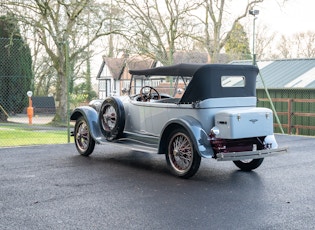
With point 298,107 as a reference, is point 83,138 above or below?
below

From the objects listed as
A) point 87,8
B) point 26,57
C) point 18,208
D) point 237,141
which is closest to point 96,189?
point 18,208

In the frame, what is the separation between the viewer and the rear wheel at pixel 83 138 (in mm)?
9445

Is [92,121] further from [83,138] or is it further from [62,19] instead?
[62,19]

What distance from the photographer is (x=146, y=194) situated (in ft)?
20.4

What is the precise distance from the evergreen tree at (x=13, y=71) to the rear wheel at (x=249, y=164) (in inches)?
701

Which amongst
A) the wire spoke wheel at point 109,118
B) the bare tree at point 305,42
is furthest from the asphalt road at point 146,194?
the bare tree at point 305,42

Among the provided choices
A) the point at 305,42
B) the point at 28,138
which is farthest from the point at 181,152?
the point at 305,42

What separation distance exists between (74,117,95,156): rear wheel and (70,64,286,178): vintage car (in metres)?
0.68

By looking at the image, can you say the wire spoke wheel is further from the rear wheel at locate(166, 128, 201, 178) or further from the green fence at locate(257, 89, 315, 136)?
the green fence at locate(257, 89, 315, 136)

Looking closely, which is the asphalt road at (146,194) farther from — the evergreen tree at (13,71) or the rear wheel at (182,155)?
the evergreen tree at (13,71)

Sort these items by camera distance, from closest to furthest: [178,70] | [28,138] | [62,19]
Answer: [178,70]
[28,138]
[62,19]

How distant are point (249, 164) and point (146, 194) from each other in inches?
101

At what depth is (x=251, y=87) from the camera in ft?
26.5

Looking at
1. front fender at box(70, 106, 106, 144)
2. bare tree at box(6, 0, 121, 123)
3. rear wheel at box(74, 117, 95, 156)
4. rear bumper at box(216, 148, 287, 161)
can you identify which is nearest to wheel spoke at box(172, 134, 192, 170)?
rear bumper at box(216, 148, 287, 161)
